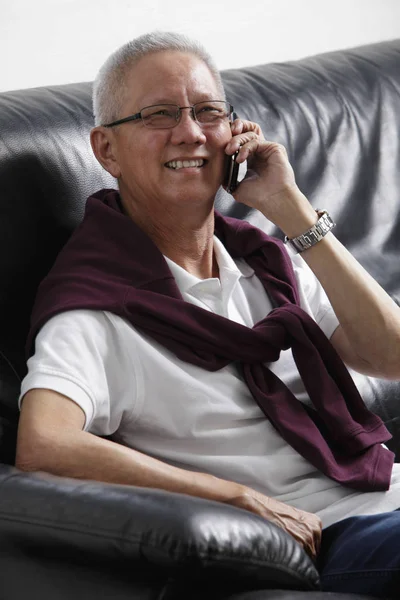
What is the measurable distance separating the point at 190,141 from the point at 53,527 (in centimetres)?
78

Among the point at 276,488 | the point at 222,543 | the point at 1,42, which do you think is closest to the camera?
the point at 222,543

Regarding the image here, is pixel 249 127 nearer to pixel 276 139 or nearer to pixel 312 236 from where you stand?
pixel 312 236

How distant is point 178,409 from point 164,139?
489 millimetres

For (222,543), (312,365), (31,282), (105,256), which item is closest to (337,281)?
(312,365)

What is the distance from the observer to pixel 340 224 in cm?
243

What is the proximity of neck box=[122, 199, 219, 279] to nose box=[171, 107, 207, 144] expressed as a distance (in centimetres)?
12

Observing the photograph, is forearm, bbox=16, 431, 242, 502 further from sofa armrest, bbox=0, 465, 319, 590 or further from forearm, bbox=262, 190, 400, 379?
forearm, bbox=262, 190, 400, 379

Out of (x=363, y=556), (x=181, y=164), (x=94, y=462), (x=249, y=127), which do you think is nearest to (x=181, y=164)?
(x=181, y=164)

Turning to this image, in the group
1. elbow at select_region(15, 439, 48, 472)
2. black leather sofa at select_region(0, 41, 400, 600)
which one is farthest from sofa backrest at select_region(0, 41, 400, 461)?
elbow at select_region(15, 439, 48, 472)

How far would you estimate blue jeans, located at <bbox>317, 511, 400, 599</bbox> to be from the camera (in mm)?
1373

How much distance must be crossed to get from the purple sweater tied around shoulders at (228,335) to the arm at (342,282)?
0.22ft

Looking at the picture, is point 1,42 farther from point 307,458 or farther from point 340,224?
point 307,458

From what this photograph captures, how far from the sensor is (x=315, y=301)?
1.96 meters

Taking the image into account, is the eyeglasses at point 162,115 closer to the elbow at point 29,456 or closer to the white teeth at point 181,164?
the white teeth at point 181,164
